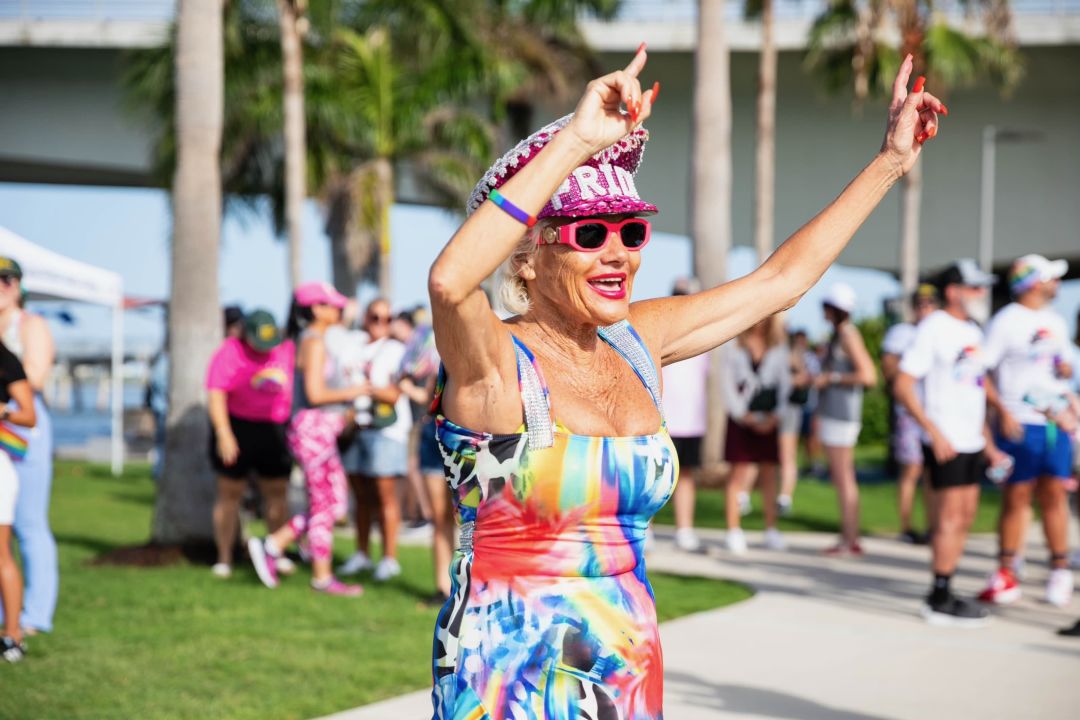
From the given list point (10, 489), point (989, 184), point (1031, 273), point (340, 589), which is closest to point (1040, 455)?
point (1031, 273)

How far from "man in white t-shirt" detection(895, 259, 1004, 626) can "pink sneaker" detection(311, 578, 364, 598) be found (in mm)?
3655

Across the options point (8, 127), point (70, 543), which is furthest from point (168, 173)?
point (70, 543)

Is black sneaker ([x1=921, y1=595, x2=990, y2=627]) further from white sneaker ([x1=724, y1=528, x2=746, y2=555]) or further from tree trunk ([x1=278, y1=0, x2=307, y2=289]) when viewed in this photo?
tree trunk ([x1=278, y1=0, x2=307, y2=289])

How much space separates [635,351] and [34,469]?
4954 mm

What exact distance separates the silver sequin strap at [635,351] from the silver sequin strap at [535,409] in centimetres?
34

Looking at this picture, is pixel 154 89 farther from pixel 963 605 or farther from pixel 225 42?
pixel 963 605

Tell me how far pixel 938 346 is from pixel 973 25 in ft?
72.6

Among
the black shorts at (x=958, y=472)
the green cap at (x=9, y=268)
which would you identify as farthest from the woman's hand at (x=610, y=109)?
the black shorts at (x=958, y=472)

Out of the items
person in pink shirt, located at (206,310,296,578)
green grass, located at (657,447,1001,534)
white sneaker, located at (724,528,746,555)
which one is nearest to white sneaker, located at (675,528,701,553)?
white sneaker, located at (724,528,746,555)

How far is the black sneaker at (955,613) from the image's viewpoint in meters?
7.36

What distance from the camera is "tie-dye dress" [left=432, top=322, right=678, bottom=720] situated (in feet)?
8.02

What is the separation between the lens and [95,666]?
20.4ft

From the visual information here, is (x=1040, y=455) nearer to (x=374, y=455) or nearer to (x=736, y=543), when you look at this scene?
(x=736, y=543)

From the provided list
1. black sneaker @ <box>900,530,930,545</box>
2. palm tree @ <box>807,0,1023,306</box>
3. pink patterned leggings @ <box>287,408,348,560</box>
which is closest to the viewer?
pink patterned leggings @ <box>287,408,348,560</box>
